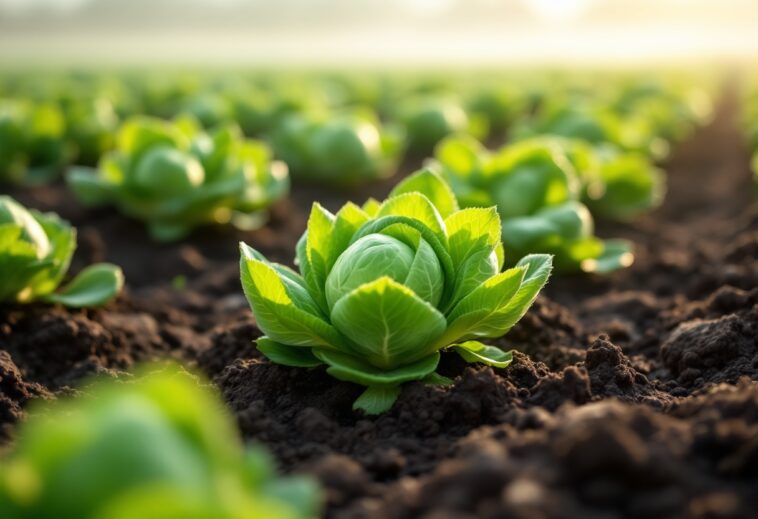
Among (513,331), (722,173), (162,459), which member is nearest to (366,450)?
(162,459)

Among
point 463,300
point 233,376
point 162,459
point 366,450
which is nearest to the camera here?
point 162,459

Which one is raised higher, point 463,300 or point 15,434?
point 463,300

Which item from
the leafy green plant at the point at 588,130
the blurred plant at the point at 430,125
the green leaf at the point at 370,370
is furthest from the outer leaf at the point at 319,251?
the blurred plant at the point at 430,125

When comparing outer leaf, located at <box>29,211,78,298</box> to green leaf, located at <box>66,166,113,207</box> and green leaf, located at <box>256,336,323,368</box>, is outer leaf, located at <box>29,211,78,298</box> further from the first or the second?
green leaf, located at <box>66,166,113,207</box>

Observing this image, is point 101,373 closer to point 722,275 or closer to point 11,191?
point 722,275

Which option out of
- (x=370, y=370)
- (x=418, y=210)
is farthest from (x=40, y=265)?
(x=418, y=210)

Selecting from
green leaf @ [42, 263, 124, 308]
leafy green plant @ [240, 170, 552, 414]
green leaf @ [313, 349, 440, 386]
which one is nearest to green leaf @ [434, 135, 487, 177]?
green leaf @ [42, 263, 124, 308]

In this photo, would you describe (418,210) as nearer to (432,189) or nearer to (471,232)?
(471,232)
